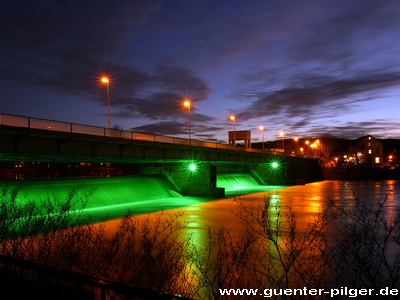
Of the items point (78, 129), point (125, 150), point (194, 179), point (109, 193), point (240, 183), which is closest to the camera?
point (78, 129)

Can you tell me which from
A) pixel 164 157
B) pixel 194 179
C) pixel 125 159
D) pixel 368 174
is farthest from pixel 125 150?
pixel 368 174

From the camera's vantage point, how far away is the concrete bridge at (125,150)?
25.4 meters

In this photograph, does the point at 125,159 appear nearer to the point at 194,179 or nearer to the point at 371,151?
the point at 194,179

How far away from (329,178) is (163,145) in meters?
81.0

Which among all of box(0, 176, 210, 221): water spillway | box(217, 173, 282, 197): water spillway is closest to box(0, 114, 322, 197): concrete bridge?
box(0, 176, 210, 221): water spillway

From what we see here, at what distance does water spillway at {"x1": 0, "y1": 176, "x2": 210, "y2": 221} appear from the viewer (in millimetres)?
35309

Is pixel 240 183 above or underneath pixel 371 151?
underneath

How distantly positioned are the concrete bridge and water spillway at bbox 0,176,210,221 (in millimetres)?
2585

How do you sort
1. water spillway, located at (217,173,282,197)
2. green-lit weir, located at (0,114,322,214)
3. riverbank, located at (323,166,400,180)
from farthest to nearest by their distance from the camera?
riverbank, located at (323,166,400,180)
water spillway, located at (217,173,282,197)
green-lit weir, located at (0,114,322,214)

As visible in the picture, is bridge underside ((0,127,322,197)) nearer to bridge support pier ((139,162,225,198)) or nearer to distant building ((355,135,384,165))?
bridge support pier ((139,162,225,198))

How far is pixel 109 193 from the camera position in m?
42.8

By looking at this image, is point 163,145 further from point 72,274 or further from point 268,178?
point 268,178

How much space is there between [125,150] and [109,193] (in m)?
8.75

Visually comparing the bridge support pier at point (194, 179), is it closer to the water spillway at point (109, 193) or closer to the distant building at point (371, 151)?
the water spillway at point (109, 193)
